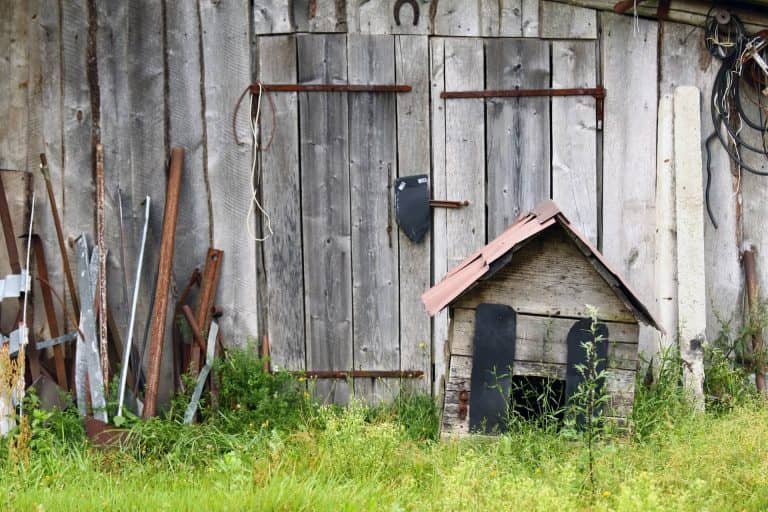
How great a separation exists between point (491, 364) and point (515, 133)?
1.76 m

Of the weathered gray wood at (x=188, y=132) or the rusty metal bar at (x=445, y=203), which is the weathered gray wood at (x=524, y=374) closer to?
the rusty metal bar at (x=445, y=203)

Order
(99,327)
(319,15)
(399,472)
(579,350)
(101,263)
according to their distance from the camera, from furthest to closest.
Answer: (319,15)
(99,327)
(101,263)
(579,350)
(399,472)

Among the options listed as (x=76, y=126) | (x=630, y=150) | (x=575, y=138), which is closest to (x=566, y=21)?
(x=575, y=138)

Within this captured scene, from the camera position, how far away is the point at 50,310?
258 inches

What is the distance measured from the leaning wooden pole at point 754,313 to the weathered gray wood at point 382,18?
262 centimetres

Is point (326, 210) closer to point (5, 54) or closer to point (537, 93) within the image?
point (537, 93)

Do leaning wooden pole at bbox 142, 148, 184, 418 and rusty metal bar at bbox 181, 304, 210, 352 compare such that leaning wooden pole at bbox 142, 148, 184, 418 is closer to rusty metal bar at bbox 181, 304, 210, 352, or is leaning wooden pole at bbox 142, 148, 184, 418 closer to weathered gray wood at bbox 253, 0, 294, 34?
rusty metal bar at bbox 181, 304, 210, 352

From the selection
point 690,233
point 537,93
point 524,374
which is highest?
point 537,93

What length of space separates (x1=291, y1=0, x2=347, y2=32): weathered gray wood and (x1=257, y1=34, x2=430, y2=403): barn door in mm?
65

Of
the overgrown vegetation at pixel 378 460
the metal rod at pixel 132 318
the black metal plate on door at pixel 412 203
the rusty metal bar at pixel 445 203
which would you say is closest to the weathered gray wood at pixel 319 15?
the black metal plate on door at pixel 412 203

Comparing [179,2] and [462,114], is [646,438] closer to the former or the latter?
[462,114]

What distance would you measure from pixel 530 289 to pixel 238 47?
2.58 meters

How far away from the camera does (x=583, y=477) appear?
15.6 feet

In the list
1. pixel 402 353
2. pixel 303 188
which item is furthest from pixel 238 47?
pixel 402 353
